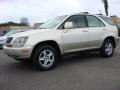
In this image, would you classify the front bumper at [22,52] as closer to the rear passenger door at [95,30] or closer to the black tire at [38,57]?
the black tire at [38,57]

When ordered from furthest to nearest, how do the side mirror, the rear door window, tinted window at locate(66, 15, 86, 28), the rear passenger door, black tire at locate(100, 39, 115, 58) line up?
1. black tire at locate(100, 39, 115, 58)
2. the rear door window
3. the rear passenger door
4. tinted window at locate(66, 15, 86, 28)
5. the side mirror

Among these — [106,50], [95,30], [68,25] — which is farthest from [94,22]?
[68,25]

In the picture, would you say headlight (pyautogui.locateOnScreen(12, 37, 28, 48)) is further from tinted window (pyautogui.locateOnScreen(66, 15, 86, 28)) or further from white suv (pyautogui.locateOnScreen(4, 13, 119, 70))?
tinted window (pyautogui.locateOnScreen(66, 15, 86, 28))

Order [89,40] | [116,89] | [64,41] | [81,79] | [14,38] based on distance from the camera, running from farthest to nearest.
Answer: [89,40] < [64,41] < [14,38] < [81,79] < [116,89]

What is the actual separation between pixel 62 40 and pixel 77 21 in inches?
44.3

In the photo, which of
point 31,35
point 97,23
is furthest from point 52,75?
point 97,23

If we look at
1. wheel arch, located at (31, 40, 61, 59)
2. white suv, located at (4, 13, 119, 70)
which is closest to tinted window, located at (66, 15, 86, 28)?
white suv, located at (4, 13, 119, 70)

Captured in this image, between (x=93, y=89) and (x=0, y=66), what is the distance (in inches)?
150

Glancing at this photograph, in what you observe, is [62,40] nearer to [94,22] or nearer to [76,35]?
[76,35]

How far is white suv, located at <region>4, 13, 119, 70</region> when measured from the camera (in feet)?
20.3

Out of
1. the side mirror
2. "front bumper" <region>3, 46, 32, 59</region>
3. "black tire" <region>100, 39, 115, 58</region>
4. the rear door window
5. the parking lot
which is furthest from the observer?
"black tire" <region>100, 39, 115, 58</region>

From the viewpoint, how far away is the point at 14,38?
6.34m

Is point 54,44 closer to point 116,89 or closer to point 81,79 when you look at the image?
point 81,79

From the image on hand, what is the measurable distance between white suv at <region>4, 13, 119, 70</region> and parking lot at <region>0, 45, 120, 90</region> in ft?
1.49
